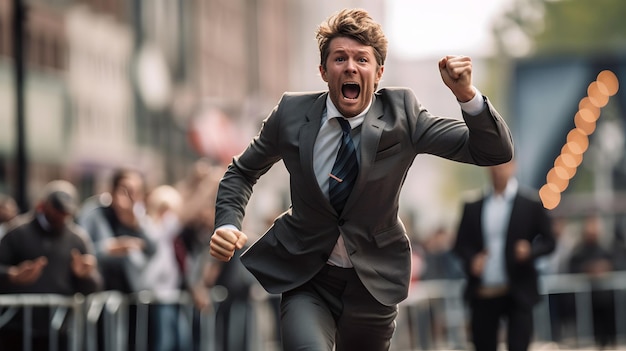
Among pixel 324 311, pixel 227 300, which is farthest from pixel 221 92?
pixel 324 311

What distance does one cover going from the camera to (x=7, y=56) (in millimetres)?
29188

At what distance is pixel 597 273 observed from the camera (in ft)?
73.1

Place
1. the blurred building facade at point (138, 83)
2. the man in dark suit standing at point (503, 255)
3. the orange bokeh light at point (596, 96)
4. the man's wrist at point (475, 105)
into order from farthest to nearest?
the blurred building facade at point (138, 83) → the orange bokeh light at point (596, 96) → the man in dark suit standing at point (503, 255) → the man's wrist at point (475, 105)

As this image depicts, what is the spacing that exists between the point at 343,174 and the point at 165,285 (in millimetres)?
→ 7099

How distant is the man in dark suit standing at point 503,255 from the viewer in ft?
40.0

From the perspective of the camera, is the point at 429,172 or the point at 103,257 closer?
the point at 103,257

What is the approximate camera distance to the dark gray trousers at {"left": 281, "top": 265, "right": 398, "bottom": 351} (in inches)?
287

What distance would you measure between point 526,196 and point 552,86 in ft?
31.8

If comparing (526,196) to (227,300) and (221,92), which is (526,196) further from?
(221,92)

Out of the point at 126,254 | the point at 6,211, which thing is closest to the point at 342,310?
the point at 126,254

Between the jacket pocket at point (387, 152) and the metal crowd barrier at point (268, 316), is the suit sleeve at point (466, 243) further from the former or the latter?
the jacket pocket at point (387, 152)

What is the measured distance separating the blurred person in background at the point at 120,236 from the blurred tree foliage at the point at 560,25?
56070mm

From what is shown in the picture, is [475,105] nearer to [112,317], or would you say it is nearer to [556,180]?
[112,317]

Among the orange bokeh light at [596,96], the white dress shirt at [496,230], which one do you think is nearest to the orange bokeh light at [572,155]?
the orange bokeh light at [596,96]
